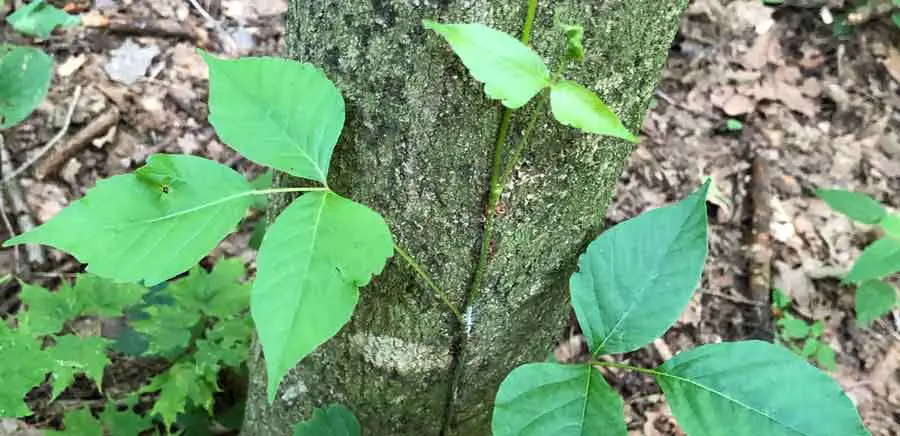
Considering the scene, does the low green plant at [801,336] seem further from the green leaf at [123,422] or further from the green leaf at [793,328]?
the green leaf at [123,422]

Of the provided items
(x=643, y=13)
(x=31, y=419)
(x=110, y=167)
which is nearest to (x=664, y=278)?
(x=643, y=13)

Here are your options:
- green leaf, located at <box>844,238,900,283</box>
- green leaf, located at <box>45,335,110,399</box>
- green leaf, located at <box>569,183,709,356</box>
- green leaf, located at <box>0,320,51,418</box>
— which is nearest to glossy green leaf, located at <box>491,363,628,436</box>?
green leaf, located at <box>569,183,709,356</box>

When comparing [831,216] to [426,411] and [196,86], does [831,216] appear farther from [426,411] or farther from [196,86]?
[196,86]

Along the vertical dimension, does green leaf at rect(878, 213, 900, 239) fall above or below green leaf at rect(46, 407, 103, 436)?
above

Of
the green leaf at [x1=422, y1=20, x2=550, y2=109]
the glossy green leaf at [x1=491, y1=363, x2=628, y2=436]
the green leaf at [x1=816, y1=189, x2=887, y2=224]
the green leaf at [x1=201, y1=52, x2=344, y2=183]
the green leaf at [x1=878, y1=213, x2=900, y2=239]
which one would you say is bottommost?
the green leaf at [x1=816, y1=189, x2=887, y2=224]

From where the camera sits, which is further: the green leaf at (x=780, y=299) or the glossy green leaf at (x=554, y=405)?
the green leaf at (x=780, y=299)

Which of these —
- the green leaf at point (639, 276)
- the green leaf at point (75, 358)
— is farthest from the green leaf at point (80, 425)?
the green leaf at point (639, 276)

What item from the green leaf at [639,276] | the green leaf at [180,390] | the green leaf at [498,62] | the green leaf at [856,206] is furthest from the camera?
the green leaf at [856,206]

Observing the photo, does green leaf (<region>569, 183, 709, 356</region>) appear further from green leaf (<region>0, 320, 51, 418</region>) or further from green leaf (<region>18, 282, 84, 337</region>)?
green leaf (<region>18, 282, 84, 337</region>)
